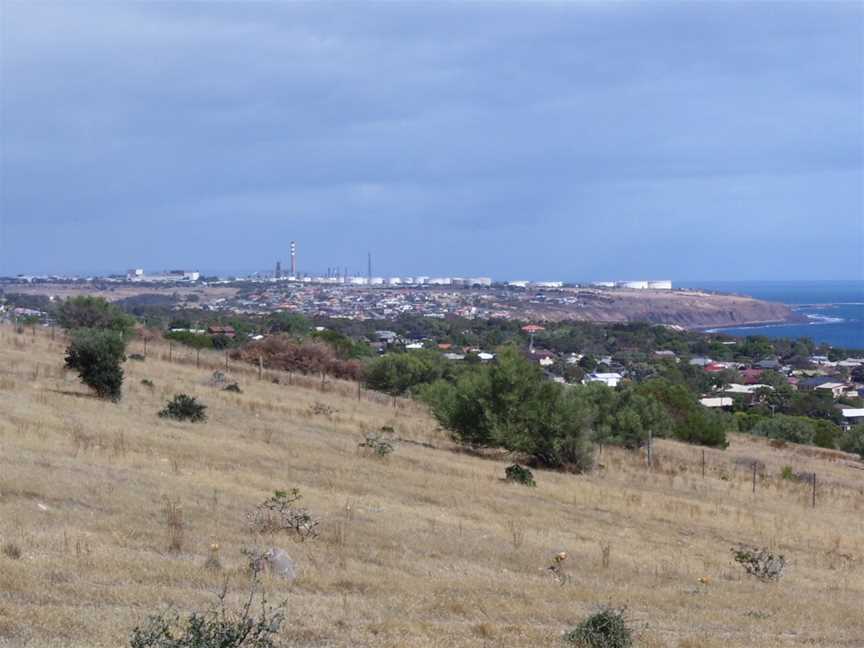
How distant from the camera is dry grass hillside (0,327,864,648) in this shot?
9.90 metres

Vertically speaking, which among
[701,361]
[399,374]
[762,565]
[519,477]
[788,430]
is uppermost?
[762,565]

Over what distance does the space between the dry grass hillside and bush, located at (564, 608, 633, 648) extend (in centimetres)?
49

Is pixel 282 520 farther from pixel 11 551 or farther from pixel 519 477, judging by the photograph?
pixel 519 477

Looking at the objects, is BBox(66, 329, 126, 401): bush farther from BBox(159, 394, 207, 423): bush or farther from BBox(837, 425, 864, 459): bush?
BBox(837, 425, 864, 459): bush

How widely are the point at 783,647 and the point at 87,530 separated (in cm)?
823

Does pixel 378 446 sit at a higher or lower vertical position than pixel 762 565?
higher

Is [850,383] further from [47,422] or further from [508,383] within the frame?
[47,422]

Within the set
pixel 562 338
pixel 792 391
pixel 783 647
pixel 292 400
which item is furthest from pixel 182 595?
pixel 562 338

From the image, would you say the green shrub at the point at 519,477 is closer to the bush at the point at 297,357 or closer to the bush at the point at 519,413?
the bush at the point at 519,413

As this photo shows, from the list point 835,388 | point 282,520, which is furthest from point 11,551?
point 835,388

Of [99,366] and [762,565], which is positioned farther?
[99,366]

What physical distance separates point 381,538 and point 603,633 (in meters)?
6.09

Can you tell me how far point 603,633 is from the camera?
9.22 m

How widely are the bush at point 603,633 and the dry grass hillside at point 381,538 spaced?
1.59ft
